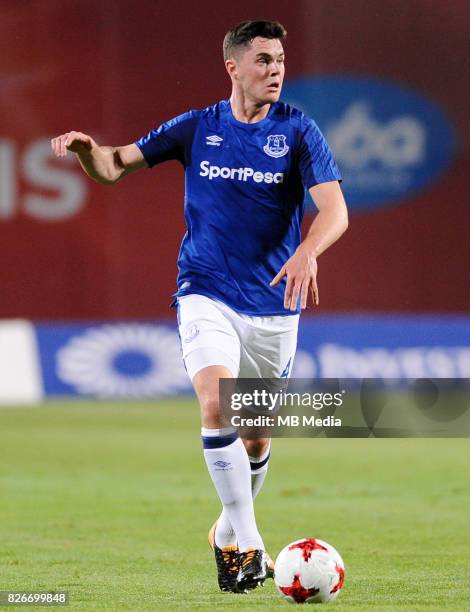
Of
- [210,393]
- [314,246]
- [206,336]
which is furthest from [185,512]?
[314,246]

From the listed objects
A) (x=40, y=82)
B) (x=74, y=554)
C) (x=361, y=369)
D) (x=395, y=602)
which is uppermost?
(x=40, y=82)

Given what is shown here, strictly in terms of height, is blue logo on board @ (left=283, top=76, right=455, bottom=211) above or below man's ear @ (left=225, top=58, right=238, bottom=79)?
above

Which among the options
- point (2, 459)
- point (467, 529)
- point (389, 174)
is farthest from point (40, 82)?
point (467, 529)

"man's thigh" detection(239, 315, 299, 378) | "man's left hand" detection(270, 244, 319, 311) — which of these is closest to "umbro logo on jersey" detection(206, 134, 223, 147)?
"man's thigh" detection(239, 315, 299, 378)

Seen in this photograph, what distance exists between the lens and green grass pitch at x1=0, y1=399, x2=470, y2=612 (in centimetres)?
625

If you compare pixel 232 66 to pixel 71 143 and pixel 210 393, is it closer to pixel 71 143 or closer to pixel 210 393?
pixel 71 143

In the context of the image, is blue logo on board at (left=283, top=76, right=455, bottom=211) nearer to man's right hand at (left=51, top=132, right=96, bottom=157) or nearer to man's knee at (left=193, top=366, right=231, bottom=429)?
man's right hand at (left=51, top=132, right=96, bottom=157)

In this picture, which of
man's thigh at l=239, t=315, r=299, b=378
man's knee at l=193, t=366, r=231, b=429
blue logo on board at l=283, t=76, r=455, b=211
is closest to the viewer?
man's knee at l=193, t=366, r=231, b=429

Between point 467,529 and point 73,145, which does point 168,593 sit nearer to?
point 73,145

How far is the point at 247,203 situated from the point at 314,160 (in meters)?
0.38

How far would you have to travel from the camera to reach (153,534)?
8367 millimetres

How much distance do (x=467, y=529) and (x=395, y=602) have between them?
2863 millimetres

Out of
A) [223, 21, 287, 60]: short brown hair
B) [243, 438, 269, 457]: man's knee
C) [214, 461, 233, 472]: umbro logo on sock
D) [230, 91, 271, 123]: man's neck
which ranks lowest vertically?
[214, 461, 233, 472]: umbro logo on sock

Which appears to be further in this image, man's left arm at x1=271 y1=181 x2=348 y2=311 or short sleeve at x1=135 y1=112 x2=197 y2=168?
short sleeve at x1=135 y1=112 x2=197 y2=168
